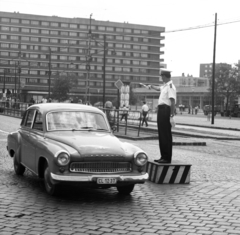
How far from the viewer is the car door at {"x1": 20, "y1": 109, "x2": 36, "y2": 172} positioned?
8.45 metres

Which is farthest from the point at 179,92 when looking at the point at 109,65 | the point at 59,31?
the point at 59,31

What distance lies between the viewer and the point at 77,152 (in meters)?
7.20

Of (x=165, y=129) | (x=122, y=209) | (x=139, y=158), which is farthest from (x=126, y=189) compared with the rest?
(x=165, y=129)

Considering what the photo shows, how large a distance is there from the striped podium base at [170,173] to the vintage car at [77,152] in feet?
4.27

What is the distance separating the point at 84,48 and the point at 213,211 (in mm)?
131733

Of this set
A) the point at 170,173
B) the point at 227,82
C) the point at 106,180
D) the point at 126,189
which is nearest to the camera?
the point at 106,180

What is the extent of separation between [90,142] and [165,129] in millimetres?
2285

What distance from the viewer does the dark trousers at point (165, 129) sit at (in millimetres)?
9305

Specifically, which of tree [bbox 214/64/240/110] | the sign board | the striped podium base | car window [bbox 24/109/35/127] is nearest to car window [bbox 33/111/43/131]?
car window [bbox 24/109/35/127]

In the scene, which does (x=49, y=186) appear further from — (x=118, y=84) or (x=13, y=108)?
(x=13, y=108)

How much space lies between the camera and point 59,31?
5330 inches

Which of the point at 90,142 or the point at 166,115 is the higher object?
the point at 166,115

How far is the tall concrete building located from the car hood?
383 feet

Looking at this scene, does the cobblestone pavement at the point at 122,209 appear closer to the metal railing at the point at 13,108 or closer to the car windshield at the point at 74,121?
the car windshield at the point at 74,121
